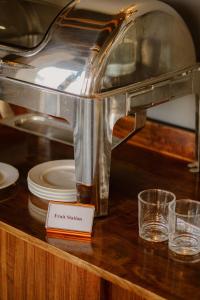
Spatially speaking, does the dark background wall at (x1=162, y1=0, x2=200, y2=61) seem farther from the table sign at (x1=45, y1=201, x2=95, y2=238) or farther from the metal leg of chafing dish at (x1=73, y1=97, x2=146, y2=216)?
the table sign at (x1=45, y1=201, x2=95, y2=238)

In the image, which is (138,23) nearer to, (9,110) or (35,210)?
(35,210)

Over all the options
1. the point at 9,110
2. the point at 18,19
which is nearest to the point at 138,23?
the point at 18,19

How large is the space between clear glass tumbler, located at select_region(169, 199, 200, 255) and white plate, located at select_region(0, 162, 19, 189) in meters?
0.38

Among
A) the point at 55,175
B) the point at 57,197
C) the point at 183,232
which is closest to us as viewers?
the point at 183,232

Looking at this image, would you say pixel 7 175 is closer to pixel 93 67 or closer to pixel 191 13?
pixel 93 67

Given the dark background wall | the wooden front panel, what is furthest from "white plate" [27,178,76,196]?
the dark background wall

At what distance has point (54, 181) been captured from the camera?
4.41ft

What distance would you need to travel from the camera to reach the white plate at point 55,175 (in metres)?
1.30

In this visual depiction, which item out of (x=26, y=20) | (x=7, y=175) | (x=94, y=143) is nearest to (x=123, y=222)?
(x=94, y=143)

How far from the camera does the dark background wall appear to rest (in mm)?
1431

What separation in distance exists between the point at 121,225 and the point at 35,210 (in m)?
0.18

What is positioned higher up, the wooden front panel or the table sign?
the table sign

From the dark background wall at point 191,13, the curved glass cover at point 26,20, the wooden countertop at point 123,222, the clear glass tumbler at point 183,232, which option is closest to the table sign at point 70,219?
the wooden countertop at point 123,222

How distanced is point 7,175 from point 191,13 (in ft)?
1.80
